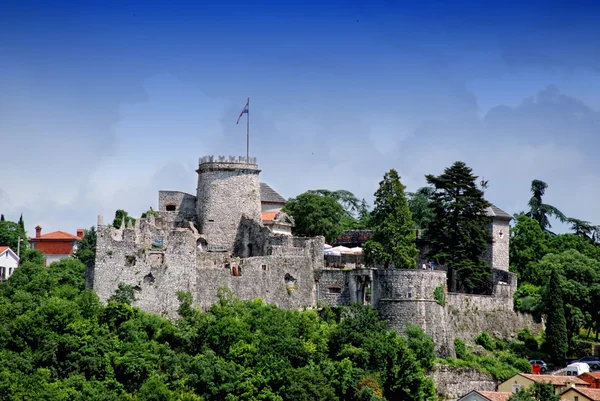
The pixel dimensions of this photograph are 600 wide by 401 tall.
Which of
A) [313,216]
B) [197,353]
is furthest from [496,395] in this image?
[313,216]

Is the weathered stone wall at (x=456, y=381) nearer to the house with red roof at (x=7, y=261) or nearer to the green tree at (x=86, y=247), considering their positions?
the green tree at (x=86, y=247)

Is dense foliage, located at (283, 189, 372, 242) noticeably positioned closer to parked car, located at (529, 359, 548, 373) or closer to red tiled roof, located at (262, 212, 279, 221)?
red tiled roof, located at (262, 212, 279, 221)

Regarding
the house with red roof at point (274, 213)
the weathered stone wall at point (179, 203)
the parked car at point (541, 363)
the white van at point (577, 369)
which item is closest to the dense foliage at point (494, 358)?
the parked car at point (541, 363)

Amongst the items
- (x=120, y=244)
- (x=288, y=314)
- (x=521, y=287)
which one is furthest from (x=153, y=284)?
(x=521, y=287)

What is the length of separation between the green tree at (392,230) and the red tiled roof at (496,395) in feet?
33.2

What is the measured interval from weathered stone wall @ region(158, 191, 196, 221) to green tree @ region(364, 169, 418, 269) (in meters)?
12.3

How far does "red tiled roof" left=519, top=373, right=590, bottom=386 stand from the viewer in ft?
246

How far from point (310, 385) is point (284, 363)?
226 cm

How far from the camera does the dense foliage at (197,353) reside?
2785 inches

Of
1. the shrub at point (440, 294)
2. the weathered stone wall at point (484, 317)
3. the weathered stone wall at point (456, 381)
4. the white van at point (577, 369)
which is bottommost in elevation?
the weathered stone wall at point (456, 381)

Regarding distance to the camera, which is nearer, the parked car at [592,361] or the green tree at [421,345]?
the green tree at [421,345]

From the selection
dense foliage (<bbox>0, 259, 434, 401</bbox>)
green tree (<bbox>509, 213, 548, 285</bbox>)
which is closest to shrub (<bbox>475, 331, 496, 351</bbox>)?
dense foliage (<bbox>0, 259, 434, 401</bbox>)

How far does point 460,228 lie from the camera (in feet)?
280

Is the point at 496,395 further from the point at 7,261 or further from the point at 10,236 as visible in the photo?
the point at 10,236
